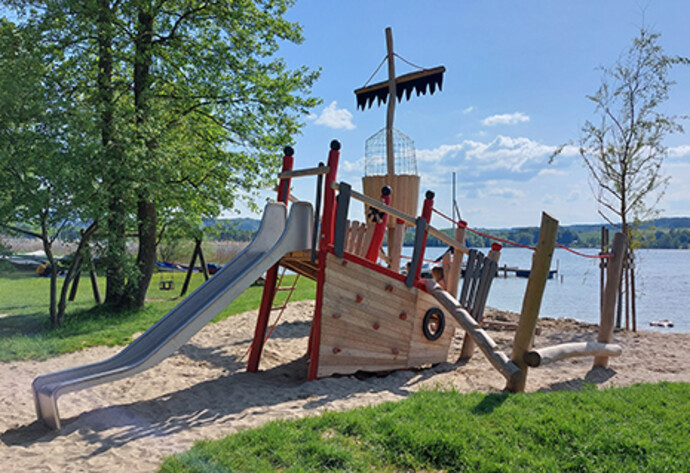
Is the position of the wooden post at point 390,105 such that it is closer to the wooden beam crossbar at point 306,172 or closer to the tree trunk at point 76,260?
the wooden beam crossbar at point 306,172

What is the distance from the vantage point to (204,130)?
13.7 meters

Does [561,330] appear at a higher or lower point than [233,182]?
lower

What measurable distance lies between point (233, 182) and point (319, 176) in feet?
25.7

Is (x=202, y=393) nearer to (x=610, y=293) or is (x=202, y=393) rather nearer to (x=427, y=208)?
(x=427, y=208)

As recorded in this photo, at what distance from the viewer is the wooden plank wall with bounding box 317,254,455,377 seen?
613 cm

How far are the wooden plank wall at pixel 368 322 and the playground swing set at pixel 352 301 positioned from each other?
0.01 m

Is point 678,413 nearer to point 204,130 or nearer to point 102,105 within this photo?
point 102,105

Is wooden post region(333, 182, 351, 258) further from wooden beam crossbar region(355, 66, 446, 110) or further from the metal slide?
wooden beam crossbar region(355, 66, 446, 110)

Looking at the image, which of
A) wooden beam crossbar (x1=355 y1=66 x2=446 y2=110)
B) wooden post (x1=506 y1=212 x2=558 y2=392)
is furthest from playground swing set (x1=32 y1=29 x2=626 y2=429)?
wooden beam crossbar (x1=355 y1=66 x2=446 y2=110)

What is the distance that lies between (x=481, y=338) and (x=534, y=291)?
983 mm

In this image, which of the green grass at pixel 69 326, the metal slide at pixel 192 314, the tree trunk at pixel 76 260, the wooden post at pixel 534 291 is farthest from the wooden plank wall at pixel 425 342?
the tree trunk at pixel 76 260

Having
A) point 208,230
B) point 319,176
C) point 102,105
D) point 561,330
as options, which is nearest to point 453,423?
point 319,176

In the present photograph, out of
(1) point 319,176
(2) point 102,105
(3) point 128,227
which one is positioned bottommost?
(3) point 128,227

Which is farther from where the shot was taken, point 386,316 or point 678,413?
point 386,316
